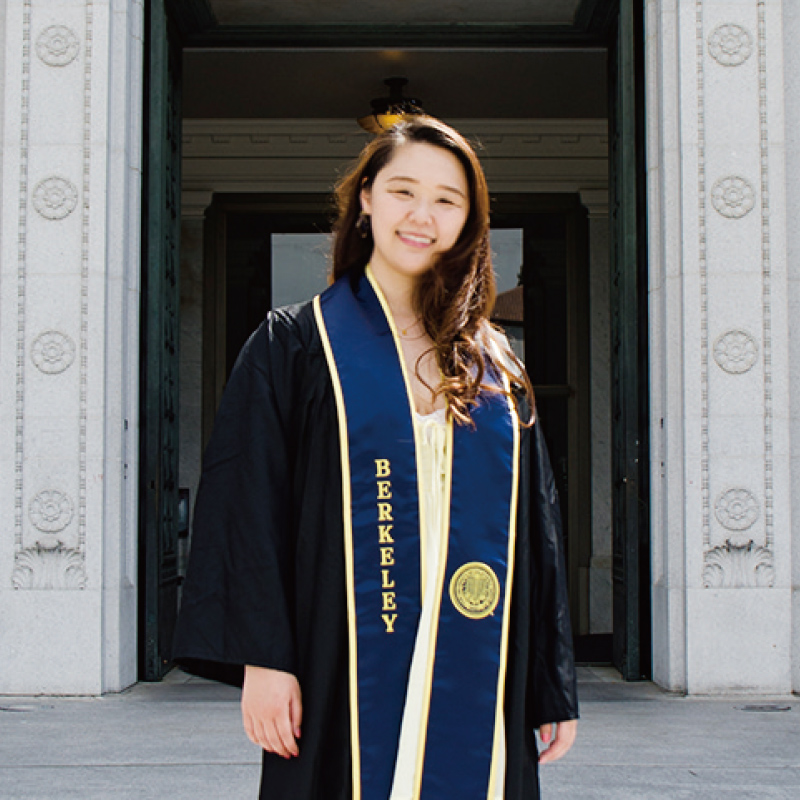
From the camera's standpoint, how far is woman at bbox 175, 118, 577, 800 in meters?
2.05

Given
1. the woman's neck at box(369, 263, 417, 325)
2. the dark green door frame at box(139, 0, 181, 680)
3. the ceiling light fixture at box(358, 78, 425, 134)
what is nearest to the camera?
the woman's neck at box(369, 263, 417, 325)

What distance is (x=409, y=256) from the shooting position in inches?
88.9

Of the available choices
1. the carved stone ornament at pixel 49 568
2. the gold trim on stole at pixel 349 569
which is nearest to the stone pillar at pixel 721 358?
the carved stone ornament at pixel 49 568

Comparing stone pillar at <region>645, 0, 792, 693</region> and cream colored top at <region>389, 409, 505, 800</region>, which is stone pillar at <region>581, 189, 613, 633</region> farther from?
cream colored top at <region>389, 409, 505, 800</region>

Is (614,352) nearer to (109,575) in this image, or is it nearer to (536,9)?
(536,9)

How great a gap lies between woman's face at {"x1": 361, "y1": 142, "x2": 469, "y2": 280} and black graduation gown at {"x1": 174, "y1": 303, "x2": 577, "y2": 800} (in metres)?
0.25

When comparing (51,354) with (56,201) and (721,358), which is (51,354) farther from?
(721,358)

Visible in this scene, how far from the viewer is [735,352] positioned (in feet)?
20.8

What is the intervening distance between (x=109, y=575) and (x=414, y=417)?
15.0 ft

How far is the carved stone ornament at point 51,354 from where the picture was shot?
20.5ft

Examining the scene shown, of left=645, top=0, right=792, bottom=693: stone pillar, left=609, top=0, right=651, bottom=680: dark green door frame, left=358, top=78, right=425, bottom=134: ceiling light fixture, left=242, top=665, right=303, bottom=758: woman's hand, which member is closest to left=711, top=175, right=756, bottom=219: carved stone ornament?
left=645, top=0, right=792, bottom=693: stone pillar

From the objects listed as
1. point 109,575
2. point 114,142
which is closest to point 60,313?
point 114,142

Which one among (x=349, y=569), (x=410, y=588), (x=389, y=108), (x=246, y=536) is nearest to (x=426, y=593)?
(x=410, y=588)

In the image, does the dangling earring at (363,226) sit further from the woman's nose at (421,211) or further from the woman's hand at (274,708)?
the woman's hand at (274,708)
